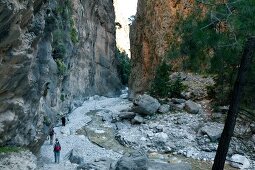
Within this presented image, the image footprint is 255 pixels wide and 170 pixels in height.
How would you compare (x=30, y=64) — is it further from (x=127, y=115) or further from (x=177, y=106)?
(x=177, y=106)

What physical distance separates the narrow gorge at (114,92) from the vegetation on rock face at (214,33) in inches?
1.3

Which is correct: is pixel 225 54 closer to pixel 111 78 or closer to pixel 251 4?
pixel 251 4

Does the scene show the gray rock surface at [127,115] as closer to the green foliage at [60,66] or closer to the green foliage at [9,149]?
the green foliage at [60,66]

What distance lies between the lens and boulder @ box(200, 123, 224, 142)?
81.0 ft


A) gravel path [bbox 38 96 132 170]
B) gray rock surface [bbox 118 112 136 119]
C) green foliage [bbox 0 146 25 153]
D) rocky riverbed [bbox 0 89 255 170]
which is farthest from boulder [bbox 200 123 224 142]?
green foliage [bbox 0 146 25 153]

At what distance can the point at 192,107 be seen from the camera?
97.7ft

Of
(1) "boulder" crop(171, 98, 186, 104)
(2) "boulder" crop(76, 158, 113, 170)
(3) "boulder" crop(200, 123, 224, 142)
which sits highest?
(1) "boulder" crop(171, 98, 186, 104)

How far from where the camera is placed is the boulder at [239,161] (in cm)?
2132

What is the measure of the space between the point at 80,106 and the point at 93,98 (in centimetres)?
700

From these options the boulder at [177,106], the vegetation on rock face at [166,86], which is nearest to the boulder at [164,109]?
the boulder at [177,106]

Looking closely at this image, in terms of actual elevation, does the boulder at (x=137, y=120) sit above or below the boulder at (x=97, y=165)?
above

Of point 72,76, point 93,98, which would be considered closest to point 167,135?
point 72,76

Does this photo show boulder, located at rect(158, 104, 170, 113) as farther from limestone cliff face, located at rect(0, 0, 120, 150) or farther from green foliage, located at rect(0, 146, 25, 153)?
green foliage, located at rect(0, 146, 25, 153)

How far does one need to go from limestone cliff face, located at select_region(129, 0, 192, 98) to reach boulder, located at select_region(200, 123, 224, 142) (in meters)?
14.8
